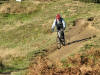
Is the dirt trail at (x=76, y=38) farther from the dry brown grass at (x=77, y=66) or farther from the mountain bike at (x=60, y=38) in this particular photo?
the dry brown grass at (x=77, y=66)

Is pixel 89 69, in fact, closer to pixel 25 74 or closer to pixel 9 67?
pixel 25 74

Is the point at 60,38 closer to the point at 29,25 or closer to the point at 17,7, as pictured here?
the point at 29,25

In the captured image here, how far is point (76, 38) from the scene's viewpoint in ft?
73.0

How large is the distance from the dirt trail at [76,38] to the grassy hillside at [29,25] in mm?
916

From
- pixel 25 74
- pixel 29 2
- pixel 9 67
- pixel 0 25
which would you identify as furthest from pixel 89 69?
pixel 29 2

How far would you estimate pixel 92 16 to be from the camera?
29156 millimetres

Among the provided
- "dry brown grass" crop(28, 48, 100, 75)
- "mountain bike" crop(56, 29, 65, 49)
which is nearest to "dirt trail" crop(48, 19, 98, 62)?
"mountain bike" crop(56, 29, 65, 49)

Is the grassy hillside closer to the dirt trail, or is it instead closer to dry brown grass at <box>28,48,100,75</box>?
the dirt trail

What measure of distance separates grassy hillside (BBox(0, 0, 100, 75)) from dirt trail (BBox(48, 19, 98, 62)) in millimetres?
916

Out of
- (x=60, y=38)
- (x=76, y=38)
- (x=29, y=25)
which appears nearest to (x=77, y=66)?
(x=60, y=38)

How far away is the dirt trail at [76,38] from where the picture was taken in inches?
759

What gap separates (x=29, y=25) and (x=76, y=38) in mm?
8189

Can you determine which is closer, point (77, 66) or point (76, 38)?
point (77, 66)

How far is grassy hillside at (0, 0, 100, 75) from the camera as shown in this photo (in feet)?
69.2
